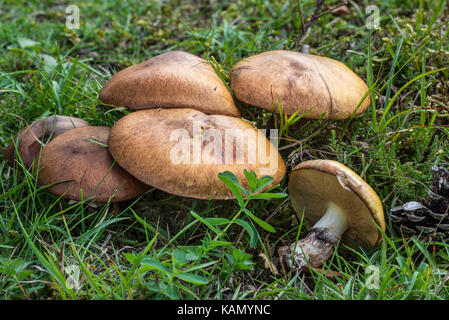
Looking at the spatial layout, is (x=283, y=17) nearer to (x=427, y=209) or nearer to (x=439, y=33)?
(x=439, y=33)

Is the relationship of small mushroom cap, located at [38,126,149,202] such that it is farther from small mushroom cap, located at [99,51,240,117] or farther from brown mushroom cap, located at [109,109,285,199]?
small mushroom cap, located at [99,51,240,117]

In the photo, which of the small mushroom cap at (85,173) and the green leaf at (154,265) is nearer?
the green leaf at (154,265)

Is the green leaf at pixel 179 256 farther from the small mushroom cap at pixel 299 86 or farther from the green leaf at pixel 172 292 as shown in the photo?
the small mushroom cap at pixel 299 86

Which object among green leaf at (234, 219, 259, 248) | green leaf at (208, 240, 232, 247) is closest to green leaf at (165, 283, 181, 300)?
green leaf at (208, 240, 232, 247)

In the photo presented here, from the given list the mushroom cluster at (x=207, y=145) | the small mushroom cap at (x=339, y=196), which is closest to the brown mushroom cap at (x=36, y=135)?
the mushroom cluster at (x=207, y=145)

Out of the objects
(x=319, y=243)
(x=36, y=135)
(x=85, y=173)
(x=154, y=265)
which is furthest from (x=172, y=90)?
(x=319, y=243)

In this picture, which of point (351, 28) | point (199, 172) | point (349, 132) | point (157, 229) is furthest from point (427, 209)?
point (351, 28)

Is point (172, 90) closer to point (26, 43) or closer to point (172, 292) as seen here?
point (172, 292)

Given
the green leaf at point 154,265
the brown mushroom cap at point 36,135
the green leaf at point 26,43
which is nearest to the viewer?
the green leaf at point 154,265
